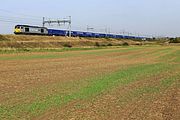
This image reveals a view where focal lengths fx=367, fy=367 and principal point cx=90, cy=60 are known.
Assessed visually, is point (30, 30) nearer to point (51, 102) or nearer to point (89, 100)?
point (89, 100)

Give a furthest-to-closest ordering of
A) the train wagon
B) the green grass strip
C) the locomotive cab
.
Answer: the train wagon < the locomotive cab < the green grass strip

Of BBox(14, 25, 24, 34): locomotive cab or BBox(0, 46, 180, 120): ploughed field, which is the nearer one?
BBox(0, 46, 180, 120): ploughed field

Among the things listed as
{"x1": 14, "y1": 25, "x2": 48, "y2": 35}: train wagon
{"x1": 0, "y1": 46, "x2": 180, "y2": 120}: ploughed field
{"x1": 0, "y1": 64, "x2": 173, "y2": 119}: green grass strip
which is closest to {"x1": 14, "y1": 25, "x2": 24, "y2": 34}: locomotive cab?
{"x1": 14, "y1": 25, "x2": 48, "y2": 35}: train wagon

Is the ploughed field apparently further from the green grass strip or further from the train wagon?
the train wagon

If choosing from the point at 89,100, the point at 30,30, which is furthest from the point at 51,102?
the point at 30,30

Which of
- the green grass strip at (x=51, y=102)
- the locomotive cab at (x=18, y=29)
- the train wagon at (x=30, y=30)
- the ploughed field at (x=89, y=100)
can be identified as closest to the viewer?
the ploughed field at (x=89, y=100)

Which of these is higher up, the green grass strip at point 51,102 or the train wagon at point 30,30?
the train wagon at point 30,30

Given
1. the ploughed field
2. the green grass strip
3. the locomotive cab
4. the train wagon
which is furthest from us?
the train wagon

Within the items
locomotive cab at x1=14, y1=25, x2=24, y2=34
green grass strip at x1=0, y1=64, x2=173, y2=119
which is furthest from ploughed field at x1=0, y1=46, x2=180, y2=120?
locomotive cab at x1=14, y1=25, x2=24, y2=34

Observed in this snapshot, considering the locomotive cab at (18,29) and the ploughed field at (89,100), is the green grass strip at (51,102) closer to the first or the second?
the ploughed field at (89,100)

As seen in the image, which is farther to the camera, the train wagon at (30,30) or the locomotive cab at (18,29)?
the train wagon at (30,30)

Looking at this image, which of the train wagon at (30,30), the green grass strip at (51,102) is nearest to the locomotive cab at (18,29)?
the train wagon at (30,30)

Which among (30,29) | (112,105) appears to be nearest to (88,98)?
(112,105)

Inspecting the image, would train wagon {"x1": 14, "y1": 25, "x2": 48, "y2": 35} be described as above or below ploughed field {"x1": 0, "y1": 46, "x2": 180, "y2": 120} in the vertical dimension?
above
